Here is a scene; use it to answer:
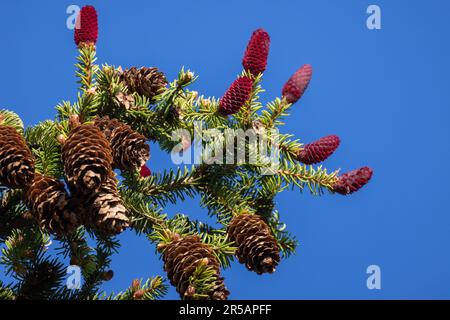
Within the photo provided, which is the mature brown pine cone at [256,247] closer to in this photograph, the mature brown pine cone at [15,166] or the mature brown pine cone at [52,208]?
the mature brown pine cone at [52,208]

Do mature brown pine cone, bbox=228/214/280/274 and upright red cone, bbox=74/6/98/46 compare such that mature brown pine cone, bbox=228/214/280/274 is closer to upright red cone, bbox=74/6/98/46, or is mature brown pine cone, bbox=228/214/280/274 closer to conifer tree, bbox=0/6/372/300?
conifer tree, bbox=0/6/372/300

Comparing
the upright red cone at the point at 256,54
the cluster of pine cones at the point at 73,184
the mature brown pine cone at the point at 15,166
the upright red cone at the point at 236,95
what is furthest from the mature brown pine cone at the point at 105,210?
the upright red cone at the point at 256,54

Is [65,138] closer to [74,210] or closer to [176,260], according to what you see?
[74,210]

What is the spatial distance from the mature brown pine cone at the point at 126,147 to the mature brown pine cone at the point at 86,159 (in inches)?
5.3

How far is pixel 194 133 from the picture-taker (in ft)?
9.07

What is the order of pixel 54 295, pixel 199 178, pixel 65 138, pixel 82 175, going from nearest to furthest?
pixel 82 175 → pixel 65 138 → pixel 54 295 → pixel 199 178

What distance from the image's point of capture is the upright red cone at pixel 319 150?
268cm

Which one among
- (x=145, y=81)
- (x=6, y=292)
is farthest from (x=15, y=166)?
(x=145, y=81)

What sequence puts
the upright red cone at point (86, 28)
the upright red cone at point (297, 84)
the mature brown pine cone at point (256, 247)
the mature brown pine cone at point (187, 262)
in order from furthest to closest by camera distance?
the upright red cone at point (297, 84), the upright red cone at point (86, 28), the mature brown pine cone at point (256, 247), the mature brown pine cone at point (187, 262)

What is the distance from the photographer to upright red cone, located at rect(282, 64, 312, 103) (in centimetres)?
290

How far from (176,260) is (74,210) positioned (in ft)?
1.22

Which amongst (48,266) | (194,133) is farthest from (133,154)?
(48,266)

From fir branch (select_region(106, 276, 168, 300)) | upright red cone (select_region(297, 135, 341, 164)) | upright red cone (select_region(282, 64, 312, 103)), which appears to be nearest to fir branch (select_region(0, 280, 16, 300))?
fir branch (select_region(106, 276, 168, 300))

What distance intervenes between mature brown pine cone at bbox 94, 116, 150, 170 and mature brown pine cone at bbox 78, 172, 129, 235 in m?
0.20
